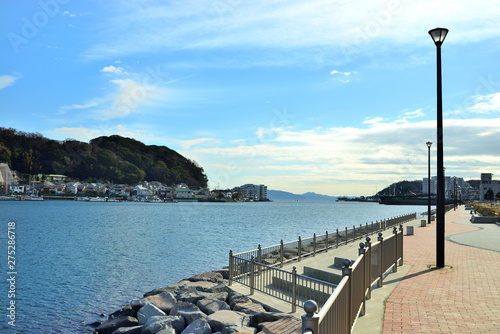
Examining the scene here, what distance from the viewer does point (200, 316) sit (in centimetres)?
1124

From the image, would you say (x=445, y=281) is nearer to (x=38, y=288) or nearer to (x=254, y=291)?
(x=254, y=291)

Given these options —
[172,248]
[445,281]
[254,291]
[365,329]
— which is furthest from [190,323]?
[172,248]

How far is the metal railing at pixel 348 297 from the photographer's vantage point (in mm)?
3016

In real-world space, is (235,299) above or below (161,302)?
above

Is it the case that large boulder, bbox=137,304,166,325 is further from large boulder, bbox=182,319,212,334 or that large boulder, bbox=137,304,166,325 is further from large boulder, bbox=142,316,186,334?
large boulder, bbox=182,319,212,334

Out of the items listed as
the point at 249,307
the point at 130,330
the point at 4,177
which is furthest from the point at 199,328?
the point at 4,177

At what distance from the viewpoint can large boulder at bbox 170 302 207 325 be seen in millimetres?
11316

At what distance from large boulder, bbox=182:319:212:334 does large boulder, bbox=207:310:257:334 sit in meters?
0.21

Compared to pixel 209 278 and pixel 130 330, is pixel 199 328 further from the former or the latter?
pixel 209 278

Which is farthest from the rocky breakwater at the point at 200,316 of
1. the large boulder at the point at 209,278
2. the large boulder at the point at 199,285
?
the large boulder at the point at 209,278

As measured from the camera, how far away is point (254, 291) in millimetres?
12188

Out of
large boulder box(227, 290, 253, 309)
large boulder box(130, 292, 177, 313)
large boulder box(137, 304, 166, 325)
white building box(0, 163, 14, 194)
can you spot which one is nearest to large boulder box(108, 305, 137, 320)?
large boulder box(130, 292, 177, 313)

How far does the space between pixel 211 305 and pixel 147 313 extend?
7.08 feet

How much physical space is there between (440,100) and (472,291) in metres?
6.83
